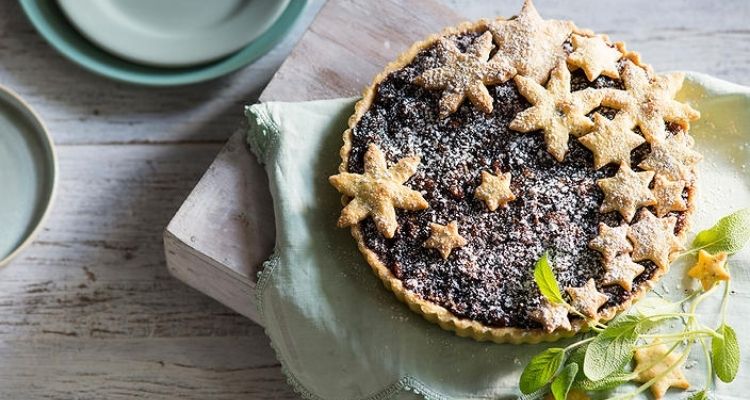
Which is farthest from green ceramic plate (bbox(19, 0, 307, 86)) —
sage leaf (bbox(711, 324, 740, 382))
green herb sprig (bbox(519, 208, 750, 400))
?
sage leaf (bbox(711, 324, 740, 382))

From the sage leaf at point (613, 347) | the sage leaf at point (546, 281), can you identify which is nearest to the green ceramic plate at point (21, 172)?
the sage leaf at point (546, 281)

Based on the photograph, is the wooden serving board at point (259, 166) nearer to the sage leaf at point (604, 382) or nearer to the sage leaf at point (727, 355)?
the sage leaf at point (604, 382)

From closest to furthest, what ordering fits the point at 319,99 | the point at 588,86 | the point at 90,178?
the point at 588,86
the point at 319,99
the point at 90,178

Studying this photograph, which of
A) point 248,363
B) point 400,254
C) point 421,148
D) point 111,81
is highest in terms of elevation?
point 421,148

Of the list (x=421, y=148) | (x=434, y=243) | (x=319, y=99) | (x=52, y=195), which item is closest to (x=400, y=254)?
(x=434, y=243)

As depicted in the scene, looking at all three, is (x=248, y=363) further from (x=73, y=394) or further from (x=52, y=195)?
(x=52, y=195)
